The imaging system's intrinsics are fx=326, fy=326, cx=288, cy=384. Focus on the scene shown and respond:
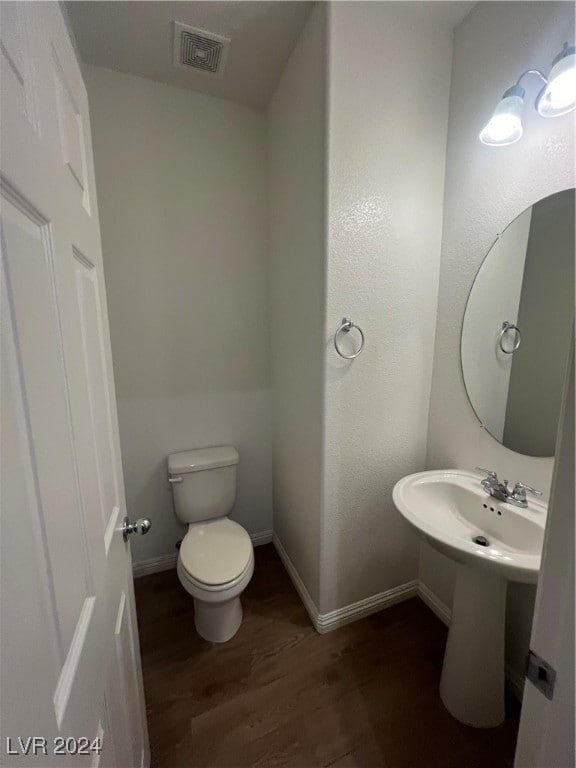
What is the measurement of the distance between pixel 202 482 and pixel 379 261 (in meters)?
1.44

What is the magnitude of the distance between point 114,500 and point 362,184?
4.60 ft

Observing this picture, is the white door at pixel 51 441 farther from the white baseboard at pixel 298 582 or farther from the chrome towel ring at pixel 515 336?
the chrome towel ring at pixel 515 336

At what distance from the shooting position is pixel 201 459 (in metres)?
1.83

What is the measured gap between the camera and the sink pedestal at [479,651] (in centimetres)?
118

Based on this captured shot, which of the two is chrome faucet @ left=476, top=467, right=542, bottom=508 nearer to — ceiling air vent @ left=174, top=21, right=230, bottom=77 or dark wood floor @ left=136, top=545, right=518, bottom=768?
dark wood floor @ left=136, top=545, right=518, bottom=768

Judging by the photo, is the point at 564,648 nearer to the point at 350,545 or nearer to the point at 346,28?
the point at 350,545

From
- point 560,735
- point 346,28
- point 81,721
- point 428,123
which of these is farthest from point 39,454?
point 428,123

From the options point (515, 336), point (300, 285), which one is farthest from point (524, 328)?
point (300, 285)

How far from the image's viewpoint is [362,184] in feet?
4.22

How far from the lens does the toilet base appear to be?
1.51 metres

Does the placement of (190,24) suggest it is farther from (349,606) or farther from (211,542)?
(349,606)

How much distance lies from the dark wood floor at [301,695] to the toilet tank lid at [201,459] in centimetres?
72

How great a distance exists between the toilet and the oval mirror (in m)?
1.26

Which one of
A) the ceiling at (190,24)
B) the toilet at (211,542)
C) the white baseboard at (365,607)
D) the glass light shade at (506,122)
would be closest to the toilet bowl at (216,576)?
the toilet at (211,542)
